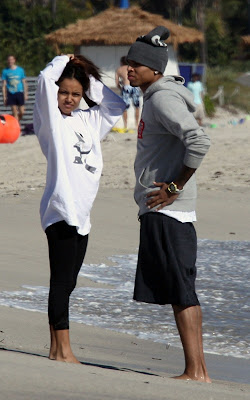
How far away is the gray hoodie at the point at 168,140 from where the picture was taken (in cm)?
417

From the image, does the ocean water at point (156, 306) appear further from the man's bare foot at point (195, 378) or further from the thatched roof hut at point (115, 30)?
the thatched roof hut at point (115, 30)

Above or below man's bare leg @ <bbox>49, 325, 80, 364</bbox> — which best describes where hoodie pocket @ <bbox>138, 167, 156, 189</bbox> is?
above

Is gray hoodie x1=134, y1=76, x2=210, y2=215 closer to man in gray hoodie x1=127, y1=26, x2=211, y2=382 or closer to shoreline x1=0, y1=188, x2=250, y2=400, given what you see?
man in gray hoodie x1=127, y1=26, x2=211, y2=382

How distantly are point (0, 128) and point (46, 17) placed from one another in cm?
3033

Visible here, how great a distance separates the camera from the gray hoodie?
4.17 meters

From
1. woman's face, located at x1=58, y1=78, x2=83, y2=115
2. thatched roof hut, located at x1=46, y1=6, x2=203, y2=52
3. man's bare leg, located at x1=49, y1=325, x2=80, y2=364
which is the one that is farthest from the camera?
thatched roof hut, located at x1=46, y1=6, x2=203, y2=52

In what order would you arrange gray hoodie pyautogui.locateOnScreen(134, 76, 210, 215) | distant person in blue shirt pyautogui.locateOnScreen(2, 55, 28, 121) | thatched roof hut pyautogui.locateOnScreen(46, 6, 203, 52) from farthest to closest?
thatched roof hut pyautogui.locateOnScreen(46, 6, 203, 52) < distant person in blue shirt pyautogui.locateOnScreen(2, 55, 28, 121) < gray hoodie pyautogui.locateOnScreen(134, 76, 210, 215)

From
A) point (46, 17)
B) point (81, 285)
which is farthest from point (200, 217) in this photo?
point (46, 17)

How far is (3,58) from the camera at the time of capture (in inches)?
1265

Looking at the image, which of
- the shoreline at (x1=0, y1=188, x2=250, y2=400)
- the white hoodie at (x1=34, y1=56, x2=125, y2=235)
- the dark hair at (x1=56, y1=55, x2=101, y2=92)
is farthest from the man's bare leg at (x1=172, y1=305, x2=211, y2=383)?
the dark hair at (x1=56, y1=55, x2=101, y2=92)

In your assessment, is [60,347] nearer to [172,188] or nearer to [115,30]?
[172,188]

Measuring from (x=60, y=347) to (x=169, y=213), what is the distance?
0.82 m

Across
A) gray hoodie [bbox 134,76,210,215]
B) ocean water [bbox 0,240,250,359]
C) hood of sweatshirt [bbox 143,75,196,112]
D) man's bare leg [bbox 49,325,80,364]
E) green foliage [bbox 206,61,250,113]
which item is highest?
hood of sweatshirt [bbox 143,75,196,112]

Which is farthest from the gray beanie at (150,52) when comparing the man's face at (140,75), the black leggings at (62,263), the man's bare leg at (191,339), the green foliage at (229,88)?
the green foliage at (229,88)
